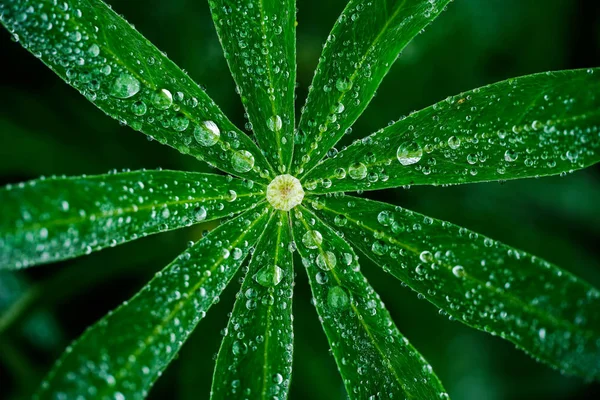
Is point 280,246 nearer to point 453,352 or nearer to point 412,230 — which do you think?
point 412,230

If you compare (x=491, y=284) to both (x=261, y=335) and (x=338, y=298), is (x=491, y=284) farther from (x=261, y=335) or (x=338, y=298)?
(x=261, y=335)

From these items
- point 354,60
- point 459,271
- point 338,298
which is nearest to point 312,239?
point 338,298

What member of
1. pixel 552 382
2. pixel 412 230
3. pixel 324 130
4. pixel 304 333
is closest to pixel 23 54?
pixel 324 130

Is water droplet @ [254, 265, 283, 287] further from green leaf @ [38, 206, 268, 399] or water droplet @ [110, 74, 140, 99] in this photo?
water droplet @ [110, 74, 140, 99]

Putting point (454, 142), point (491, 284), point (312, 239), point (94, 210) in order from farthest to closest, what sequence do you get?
point (312, 239) < point (454, 142) < point (491, 284) < point (94, 210)

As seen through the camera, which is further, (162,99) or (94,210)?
(162,99)

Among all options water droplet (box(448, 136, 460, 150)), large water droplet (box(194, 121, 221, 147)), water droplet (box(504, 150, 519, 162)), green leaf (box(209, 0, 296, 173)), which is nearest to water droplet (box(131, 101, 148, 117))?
large water droplet (box(194, 121, 221, 147))

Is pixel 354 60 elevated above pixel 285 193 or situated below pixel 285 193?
above
